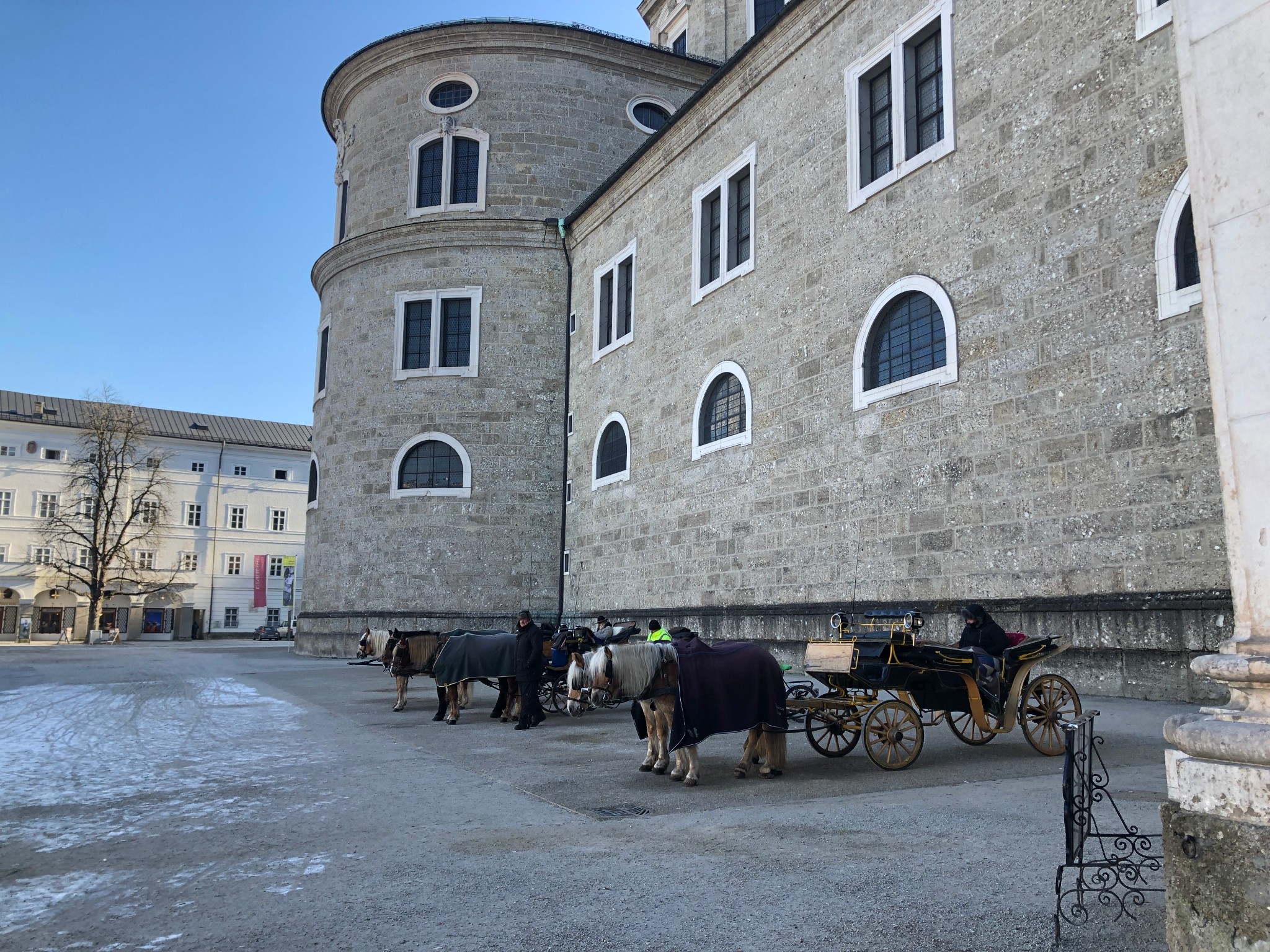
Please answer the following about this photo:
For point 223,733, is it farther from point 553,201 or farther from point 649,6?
point 649,6

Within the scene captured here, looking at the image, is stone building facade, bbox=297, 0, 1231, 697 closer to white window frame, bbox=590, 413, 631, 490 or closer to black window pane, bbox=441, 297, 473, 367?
white window frame, bbox=590, 413, 631, 490

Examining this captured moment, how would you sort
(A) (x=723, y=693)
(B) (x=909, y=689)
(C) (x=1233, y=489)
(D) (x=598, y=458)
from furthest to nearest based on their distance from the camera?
(D) (x=598, y=458)
(B) (x=909, y=689)
(A) (x=723, y=693)
(C) (x=1233, y=489)

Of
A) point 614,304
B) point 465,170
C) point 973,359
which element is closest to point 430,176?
point 465,170

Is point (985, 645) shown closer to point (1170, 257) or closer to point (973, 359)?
point (1170, 257)

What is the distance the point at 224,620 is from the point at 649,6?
4640cm

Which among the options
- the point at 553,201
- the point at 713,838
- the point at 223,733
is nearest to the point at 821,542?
the point at 223,733

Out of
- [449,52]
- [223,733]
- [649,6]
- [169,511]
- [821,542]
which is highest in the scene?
[649,6]

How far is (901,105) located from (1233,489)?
560 inches

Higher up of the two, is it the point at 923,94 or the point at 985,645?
the point at 923,94

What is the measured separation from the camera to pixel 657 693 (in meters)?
8.66

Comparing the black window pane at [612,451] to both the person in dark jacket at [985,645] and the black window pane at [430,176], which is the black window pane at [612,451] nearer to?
the black window pane at [430,176]

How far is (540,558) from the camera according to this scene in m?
28.4

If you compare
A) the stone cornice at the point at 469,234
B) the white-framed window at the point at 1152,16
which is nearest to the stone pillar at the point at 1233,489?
the white-framed window at the point at 1152,16

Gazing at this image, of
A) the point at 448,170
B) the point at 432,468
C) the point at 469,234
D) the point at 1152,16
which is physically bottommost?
the point at 432,468
